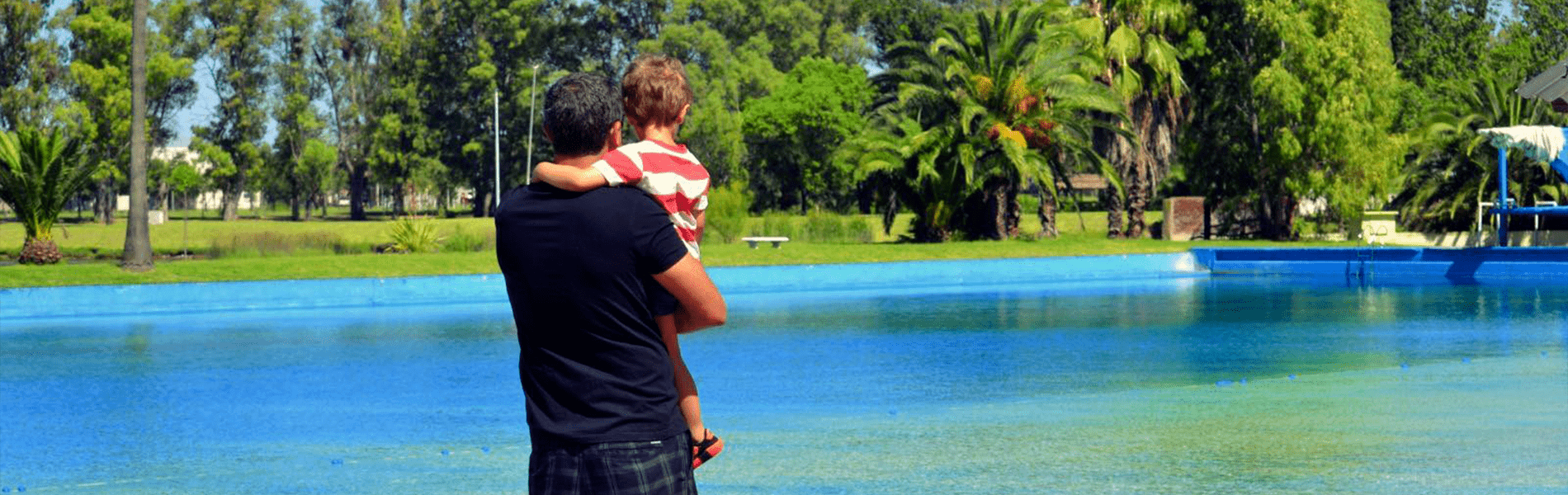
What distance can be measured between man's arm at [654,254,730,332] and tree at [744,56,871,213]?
5931 cm

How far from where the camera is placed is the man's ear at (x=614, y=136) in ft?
12.4

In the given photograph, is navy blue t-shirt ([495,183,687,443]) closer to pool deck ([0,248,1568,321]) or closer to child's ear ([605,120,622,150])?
child's ear ([605,120,622,150])

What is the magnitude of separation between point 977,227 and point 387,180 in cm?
5063

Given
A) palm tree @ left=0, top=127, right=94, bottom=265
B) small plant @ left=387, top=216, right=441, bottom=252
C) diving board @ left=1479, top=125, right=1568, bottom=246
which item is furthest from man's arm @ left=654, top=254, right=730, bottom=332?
diving board @ left=1479, top=125, right=1568, bottom=246

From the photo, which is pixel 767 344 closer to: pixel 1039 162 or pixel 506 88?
pixel 1039 162

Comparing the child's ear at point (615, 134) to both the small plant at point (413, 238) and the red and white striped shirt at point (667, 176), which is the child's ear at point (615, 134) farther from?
the small plant at point (413, 238)

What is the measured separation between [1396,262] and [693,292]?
30.6 meters

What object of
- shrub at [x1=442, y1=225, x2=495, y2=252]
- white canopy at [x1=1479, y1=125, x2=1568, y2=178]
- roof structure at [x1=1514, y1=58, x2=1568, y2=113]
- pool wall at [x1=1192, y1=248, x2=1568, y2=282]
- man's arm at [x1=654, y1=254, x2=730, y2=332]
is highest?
white canopy at [x1=1479, y1=125, x2=1568, y2=178]

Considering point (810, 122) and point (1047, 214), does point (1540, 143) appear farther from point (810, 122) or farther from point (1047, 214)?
point (810, 122)

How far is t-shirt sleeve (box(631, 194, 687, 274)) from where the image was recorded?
11.8 feet

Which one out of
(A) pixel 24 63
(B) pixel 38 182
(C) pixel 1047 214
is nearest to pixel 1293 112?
(C) pixel 1047 214

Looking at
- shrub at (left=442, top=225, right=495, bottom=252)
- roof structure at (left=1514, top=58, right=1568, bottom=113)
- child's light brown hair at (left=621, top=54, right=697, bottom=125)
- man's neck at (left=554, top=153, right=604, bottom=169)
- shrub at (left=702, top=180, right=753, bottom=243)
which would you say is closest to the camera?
man's neck at (left=554, top=153, right=604, bottom=169)

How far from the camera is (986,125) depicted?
3591 centimetres

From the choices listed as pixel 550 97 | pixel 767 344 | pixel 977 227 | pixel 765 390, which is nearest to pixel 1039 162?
pixel 977 227
